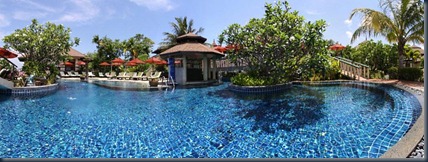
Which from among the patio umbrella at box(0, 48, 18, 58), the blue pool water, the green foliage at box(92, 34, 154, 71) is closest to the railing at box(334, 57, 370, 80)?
the blue pool water

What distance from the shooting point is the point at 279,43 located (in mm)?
11719

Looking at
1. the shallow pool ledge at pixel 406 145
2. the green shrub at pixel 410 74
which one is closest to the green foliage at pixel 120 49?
the green shrub at pixel 410 74

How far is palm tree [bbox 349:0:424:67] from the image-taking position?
13461 millimetres

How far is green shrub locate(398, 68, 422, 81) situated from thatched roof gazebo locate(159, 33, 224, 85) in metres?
12.9

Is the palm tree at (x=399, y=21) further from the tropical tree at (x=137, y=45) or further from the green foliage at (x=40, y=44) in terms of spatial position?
the tropical tree at (x=137, y=45)

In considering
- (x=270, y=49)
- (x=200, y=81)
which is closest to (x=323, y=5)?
(x=270, y=49)

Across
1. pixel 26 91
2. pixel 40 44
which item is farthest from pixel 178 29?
pixel 26 91

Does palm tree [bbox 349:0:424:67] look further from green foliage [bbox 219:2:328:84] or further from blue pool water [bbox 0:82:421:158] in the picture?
blue pool water [bbox 0:82:421:158]

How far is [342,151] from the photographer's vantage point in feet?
13.8

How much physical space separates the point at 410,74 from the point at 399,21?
3498mm

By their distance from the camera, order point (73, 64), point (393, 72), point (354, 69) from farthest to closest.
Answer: point (73, 64) → point (354, 69) → point (393, 72)

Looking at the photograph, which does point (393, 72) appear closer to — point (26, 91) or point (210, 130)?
point (210, 130)

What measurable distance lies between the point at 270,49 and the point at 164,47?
68.5 ft

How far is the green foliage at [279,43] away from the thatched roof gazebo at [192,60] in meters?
4.52
